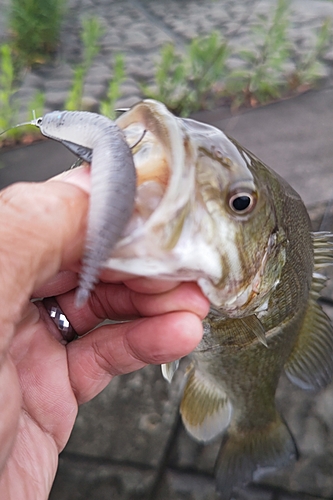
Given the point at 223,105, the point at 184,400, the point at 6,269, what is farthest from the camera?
the point at 223,105

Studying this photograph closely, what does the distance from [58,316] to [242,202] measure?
565 millimetres

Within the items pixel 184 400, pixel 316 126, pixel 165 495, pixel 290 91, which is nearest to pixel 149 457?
pixel 165 495

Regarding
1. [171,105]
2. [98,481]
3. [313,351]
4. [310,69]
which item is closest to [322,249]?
[313,351]

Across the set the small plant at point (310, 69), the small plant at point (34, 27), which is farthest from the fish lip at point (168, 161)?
the small plant at point (34, 27)

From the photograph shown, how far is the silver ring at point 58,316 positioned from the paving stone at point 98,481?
65cm

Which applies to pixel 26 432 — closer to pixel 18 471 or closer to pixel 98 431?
pixel 18 471

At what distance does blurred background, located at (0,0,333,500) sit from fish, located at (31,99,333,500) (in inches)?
7.0

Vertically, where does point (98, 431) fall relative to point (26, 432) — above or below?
below

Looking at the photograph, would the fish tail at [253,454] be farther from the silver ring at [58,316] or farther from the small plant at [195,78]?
the small plant at [195,78]

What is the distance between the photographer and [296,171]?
2336 mm

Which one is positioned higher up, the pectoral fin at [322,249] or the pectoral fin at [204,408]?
the pectoral fin at [322,249]

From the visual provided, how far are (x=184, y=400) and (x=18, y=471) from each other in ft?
2.19

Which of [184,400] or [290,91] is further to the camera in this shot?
[290,91]

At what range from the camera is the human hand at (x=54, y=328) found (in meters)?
0.61
